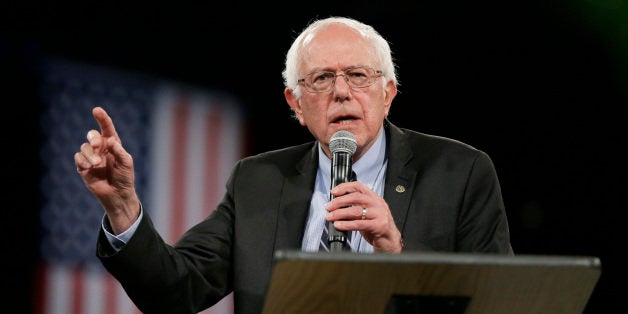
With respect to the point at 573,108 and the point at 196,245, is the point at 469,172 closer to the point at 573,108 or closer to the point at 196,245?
the point at 196,245

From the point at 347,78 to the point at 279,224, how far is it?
0.43m

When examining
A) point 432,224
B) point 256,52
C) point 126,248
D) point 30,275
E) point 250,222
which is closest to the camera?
point 126,248

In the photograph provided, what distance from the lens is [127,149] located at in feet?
13.3

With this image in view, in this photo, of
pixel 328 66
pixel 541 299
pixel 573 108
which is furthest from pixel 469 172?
pixel 573 108

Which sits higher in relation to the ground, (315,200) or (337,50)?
(337,50)

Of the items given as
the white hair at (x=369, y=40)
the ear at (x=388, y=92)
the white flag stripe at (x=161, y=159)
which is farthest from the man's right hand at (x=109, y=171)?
the white flag stripe at (x=161, y=159)

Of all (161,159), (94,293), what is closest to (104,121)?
(94,293)

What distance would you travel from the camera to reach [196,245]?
205cm

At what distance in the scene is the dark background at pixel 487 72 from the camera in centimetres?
397

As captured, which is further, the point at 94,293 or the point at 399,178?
the point at 94,293

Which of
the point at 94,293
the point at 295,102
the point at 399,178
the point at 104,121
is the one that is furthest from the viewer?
the point at 94,293

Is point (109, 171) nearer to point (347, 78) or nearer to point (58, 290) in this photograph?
point (347, 78)

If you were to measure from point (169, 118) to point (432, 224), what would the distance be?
98.5 inches

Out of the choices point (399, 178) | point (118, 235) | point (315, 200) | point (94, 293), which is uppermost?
point (399, 178)
